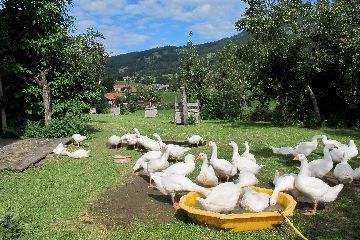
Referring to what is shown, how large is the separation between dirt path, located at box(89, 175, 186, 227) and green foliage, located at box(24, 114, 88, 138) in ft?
29.4

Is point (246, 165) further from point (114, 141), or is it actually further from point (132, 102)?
point (132, 102)

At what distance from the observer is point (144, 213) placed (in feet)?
26.2

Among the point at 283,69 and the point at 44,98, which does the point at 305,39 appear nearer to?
the point at 283,69

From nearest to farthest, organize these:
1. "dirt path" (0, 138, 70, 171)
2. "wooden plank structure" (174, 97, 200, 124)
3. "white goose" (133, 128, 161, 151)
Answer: "dirt path" (0, 138, 70, 171) → "white goose" (133, 128, 161, 151) → "wooden plank structure" (174, 97, 200, 124)

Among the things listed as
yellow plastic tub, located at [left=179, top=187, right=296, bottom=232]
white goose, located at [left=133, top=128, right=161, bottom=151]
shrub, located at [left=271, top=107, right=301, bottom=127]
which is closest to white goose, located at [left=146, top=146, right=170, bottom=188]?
white goose, located at [left=133, top=128, right=161, bottom=151]

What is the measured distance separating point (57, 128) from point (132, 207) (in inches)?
428

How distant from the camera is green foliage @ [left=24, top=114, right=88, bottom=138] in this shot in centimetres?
1814

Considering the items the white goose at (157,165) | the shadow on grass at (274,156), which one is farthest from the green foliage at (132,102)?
the white goose at (157,165)

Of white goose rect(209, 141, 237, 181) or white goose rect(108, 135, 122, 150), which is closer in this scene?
white goose rect(209, 141, 237, 181)

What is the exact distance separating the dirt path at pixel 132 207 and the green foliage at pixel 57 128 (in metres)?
8.97

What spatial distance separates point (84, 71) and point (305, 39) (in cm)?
1270

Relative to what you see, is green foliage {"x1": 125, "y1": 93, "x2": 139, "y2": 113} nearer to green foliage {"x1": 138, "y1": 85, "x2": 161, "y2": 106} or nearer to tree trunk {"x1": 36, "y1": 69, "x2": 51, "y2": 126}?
green foliage {"x1": 138, "y1": 85, "x2": 161, "y2": 106}

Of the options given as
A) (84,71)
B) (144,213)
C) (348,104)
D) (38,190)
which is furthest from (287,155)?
(348,104)

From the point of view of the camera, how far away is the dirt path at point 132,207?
7.67 metres
